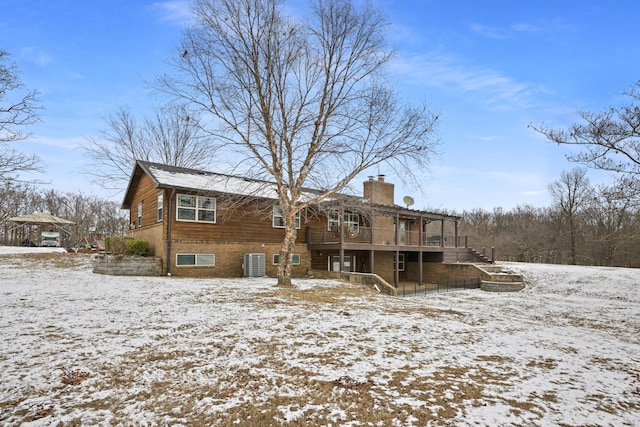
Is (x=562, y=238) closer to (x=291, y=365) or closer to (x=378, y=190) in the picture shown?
(x=378, y=190)

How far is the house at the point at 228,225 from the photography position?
608 inches

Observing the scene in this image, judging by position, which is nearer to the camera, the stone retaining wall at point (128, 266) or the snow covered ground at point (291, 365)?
the snow covered ground at point (291, 365)

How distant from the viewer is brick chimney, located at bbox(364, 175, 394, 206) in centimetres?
2516

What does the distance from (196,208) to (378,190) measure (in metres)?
13.4

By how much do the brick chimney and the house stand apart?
2.56 meters

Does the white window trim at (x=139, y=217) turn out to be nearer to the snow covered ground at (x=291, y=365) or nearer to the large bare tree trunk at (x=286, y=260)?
the snow covered ground at (x=291, y=365)

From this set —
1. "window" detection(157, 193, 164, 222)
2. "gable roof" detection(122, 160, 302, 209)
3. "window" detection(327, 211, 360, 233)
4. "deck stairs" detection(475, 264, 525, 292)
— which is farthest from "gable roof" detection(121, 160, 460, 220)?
"deck stairs" detection(475, 264, 525, 292)

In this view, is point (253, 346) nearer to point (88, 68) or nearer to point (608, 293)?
point (88, 68)

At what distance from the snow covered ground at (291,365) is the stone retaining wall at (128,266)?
4968 mm

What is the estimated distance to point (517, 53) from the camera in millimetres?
14055

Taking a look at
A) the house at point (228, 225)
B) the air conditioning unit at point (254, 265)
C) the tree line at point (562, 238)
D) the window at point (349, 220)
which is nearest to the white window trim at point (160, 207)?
the house at point (228, 225)

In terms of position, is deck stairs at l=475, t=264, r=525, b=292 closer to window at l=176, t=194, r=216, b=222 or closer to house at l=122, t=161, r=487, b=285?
house at l=122, t=161, r=487, b=285

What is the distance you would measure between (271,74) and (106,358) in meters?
9.73

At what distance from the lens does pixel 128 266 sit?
48.7 ft
